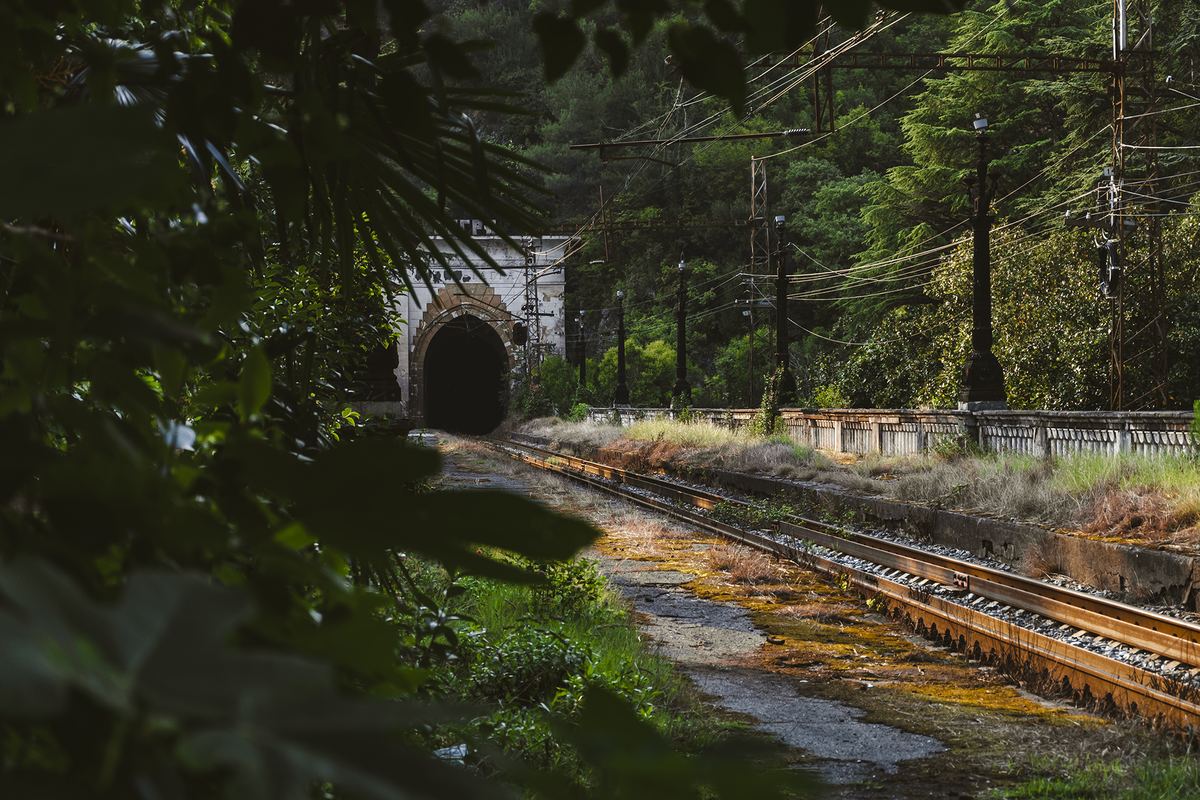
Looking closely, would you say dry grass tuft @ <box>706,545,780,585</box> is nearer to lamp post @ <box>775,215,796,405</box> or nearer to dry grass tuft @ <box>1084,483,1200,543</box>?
dry grass tuft @ <box>1084,483,1200,543</box>

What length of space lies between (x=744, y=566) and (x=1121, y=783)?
5.74m

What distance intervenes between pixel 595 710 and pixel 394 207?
136 cm

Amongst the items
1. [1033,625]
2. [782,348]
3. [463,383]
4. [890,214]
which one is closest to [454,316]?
[463,383]

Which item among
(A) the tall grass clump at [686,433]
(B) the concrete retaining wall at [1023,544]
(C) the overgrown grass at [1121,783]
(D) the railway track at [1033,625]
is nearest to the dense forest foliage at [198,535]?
(C) the overgrown grass at [1121,783]

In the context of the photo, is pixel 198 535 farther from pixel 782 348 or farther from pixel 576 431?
pixel 576 431

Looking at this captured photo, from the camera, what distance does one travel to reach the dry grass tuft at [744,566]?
9.63 meters

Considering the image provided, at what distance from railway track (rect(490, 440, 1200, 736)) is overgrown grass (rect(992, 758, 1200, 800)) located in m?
0.80

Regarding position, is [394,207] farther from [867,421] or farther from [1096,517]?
[867,421]

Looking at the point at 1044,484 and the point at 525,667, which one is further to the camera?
the point at 1044,484

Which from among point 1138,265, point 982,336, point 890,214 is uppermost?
point 890,214

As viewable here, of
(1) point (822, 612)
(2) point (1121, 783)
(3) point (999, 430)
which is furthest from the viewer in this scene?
(3) point (999, 430)

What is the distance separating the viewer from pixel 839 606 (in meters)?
8.50

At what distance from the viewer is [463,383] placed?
63938mm

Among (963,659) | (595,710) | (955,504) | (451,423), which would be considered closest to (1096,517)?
(955,504)
